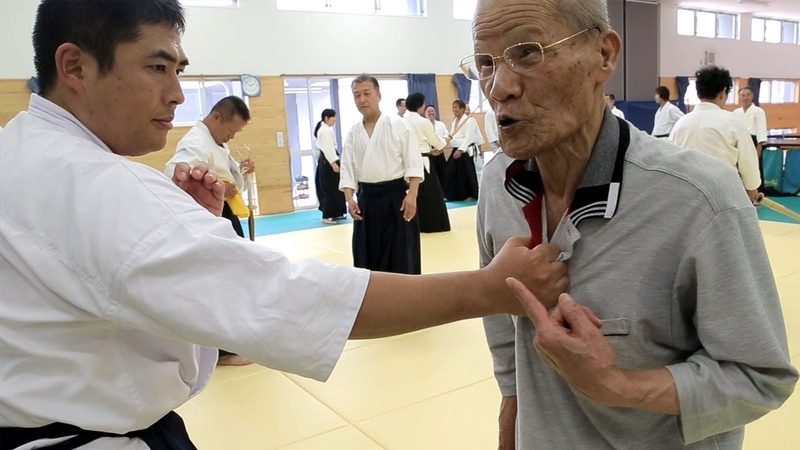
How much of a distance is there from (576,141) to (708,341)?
434mm

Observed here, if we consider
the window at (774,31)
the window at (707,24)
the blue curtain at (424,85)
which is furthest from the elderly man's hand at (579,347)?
the window at (774,31)

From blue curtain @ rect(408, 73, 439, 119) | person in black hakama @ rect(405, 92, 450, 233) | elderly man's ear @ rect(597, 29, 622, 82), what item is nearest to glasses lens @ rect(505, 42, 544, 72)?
elderly man's ear @ rect(597, 29, 622, 82)

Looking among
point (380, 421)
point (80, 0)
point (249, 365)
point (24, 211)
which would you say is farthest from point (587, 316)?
point (249, 365)

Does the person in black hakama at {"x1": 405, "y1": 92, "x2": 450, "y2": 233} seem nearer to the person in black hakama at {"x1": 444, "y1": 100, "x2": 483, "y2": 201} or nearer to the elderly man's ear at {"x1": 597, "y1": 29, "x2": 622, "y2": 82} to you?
the person in black hakama at {"x1": 444, "y1": 100, "x2": 483, "y2": 201}

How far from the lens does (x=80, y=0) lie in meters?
1.10

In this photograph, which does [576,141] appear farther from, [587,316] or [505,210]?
[587,316]

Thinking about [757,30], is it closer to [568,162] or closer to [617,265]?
[568,162]

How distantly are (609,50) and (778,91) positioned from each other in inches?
860

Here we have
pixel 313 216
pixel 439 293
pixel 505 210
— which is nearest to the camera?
pixel 439 293

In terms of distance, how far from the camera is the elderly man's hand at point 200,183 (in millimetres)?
1514

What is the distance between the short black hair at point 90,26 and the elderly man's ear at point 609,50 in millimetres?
879

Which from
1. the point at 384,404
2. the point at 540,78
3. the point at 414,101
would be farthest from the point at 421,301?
the point at 414,101

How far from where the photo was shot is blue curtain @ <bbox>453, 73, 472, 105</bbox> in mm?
11938

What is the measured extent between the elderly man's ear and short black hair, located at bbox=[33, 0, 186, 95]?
2.88 ft
